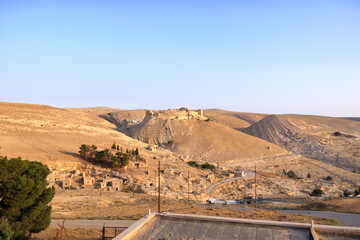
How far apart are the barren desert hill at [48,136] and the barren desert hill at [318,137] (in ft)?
109

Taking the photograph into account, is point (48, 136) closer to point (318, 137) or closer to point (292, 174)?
point (292, 174)

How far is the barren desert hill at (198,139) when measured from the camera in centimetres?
5397

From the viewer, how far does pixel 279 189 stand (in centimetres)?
3384

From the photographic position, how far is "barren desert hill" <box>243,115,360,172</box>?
57.8m

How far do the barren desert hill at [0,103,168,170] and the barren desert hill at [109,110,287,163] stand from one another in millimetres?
10347

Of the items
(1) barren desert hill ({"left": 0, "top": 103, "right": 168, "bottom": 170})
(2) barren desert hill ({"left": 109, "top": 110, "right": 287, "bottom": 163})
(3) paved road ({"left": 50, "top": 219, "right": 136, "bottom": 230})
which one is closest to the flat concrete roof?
(3) paved road ({"left": 50, "top": 219, "right": 136, "bottom": 230})

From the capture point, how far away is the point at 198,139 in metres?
58.2

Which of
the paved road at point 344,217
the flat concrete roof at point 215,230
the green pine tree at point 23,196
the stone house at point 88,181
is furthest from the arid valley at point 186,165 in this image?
the flat concrete roof at point 215,230

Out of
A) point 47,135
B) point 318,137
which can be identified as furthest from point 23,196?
point 318,137

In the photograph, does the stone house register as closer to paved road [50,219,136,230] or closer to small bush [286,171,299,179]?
paved road [50,219,136,230]

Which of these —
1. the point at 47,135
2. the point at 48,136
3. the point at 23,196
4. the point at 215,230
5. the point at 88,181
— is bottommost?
the point at 88,181

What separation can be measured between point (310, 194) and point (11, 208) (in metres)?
28.9

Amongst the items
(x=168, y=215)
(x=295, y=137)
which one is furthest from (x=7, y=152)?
(x=295, y=137)

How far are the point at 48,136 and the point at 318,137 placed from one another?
53888 mm
